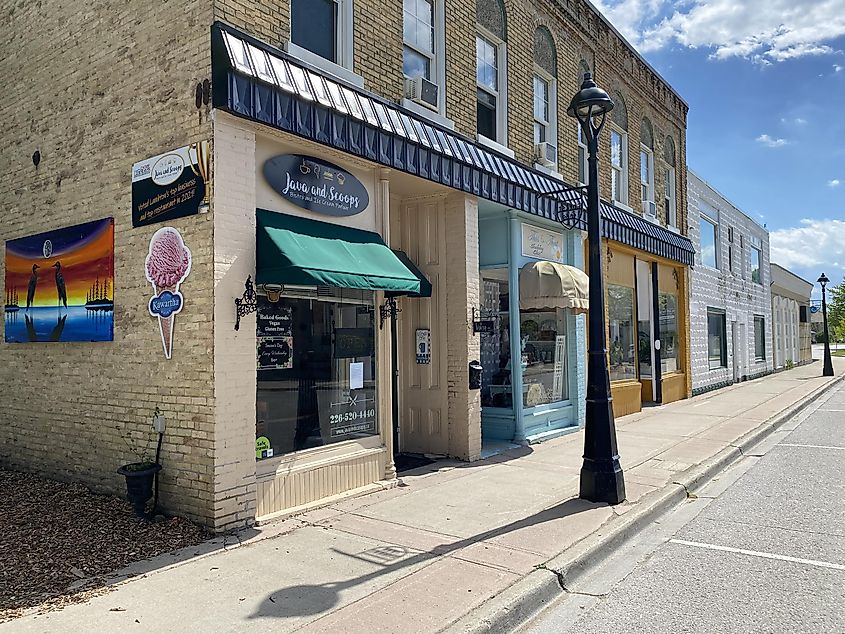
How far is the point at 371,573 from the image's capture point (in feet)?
16.2

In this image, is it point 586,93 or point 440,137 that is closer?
point 586,93

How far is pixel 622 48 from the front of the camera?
1525 centimetres

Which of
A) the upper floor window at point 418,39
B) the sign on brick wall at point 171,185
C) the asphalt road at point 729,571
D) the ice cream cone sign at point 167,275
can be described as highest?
the upper floor window at point 418,39

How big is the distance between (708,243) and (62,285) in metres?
19.9

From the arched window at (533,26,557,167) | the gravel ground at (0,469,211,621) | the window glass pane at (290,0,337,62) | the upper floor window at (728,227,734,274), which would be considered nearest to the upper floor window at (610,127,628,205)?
the arched window at (533,26,557,167)

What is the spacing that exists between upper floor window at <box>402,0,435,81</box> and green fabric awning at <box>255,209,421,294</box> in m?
2.70

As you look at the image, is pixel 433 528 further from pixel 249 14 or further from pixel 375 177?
pixel 249 14

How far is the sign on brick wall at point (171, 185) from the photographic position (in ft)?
19.5

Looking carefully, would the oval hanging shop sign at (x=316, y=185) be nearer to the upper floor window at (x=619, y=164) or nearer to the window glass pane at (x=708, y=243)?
the upper floor window at (x=619, y=164)

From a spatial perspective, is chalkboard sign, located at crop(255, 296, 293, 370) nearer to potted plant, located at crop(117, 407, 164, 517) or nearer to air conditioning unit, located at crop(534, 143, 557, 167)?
potted plant, located at crop(117, 407, 164, 517)

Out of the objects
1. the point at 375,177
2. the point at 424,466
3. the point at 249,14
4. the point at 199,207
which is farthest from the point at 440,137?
the point at 424,466

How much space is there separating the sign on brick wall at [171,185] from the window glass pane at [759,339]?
89.4ft

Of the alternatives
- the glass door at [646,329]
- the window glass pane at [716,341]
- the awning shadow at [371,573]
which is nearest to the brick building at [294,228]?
the awning shadow at [371,573]

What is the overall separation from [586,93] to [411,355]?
14.9 ft
